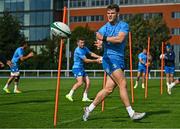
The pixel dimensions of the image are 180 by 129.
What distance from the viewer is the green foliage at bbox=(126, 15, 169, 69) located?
81900 millimetres

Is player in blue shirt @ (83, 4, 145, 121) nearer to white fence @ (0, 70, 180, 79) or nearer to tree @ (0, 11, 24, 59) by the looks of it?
white fence @ (0, 70, 180, 79)

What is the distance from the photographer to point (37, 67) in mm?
71562

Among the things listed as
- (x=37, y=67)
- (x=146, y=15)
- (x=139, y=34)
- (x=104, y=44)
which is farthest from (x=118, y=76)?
(x=146, y=15)

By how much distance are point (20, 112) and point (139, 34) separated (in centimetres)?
7141

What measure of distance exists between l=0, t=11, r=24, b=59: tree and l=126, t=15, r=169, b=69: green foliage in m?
19.0

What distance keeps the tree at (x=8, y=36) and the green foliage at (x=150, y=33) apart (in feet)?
62.5

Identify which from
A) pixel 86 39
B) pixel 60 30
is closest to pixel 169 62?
pixel 60 30

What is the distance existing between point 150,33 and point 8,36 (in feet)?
83.2

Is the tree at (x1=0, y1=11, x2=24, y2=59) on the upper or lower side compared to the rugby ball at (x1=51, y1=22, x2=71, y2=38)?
upper

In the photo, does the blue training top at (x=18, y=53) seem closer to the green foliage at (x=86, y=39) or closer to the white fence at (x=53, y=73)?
the white fence at (x=53, y=73)

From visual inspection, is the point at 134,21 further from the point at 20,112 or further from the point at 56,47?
the point at 20,112

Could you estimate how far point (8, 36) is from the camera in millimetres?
71375

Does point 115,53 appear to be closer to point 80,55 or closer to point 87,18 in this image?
point 80,55

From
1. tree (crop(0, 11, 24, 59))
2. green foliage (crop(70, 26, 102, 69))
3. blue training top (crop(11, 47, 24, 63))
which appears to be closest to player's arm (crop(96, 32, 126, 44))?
blue training top (crop(11, 47, 24, 63))
